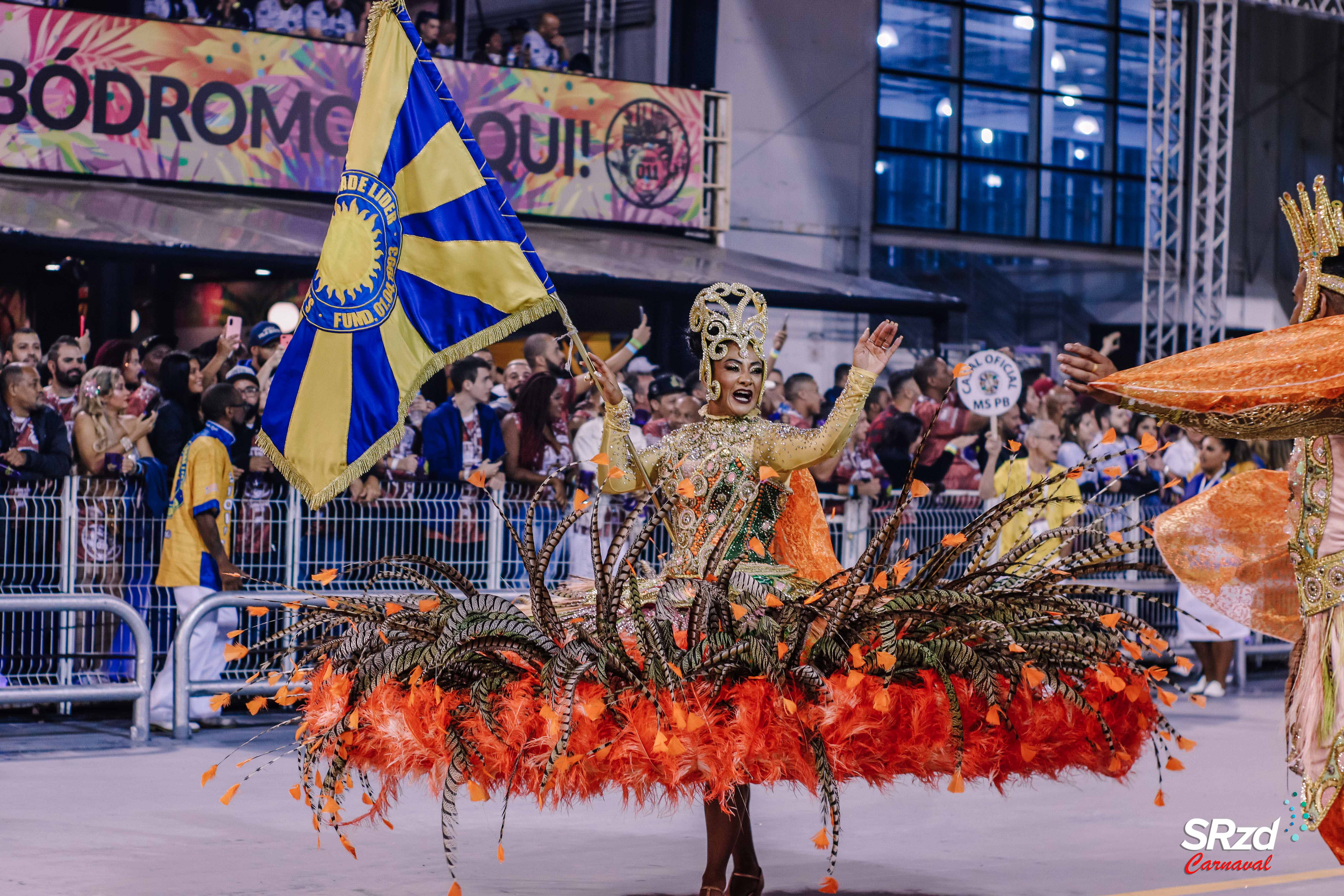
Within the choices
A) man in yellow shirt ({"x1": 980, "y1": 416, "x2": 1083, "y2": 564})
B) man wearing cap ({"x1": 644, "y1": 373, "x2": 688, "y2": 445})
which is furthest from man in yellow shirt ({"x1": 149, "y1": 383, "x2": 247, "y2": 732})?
man in yellow shirt ({"x1": 980, "y1": 416, "x2": 1083, "y2": 564})

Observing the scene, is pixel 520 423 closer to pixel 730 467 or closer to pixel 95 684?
pixel 95 684

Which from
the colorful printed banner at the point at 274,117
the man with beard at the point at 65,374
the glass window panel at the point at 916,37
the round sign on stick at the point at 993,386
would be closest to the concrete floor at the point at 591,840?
the man with beard at the point at 65,374

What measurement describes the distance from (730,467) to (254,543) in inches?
192

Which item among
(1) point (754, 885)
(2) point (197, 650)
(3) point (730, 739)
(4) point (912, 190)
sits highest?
(4) point (912, 190)

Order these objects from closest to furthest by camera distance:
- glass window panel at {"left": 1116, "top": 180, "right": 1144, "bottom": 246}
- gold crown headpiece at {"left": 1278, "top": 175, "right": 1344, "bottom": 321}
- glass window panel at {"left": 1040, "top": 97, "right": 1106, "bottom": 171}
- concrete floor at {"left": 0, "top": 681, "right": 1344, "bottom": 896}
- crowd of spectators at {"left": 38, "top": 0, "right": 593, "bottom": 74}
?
gold crown headpiece at {"left": 1278, "top": 175, "right": 1344, "bottom": 321} < concrete floor at {"left": 0, "top": 681, "right": 1344, "bottom": 896} < crowd of spectators at {"left": 38, "top": 0, "right": 593, "bottom": 74} < glass window panel at {"left": 1040, "top": 97, "right": 1106, "bottom": 171} < glass window panel at {"left": 1116, "top": 180, "right": 1144, "bottom": 246}

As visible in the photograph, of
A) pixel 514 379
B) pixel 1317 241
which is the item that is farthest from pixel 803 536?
pixel 514 379

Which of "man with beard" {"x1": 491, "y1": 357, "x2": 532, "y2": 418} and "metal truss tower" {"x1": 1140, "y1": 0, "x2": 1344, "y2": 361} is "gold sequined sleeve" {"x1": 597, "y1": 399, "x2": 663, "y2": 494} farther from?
"metal truss tower" {"x1": 1140, "y1": 0, "x2": 1344, "y2": 361}

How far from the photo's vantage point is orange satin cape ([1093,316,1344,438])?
421cm

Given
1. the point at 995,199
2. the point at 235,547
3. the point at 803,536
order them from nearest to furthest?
the point at 803,536, the point at 235,547, the point at 995,199

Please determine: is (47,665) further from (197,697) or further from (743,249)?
(743,249)

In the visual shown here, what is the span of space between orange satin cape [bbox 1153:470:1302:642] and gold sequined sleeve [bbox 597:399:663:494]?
167 cm

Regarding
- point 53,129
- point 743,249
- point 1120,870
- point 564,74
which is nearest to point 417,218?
point 1120,870

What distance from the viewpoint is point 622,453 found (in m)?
5.84

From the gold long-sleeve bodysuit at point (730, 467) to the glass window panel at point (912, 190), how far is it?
56.1 feet
